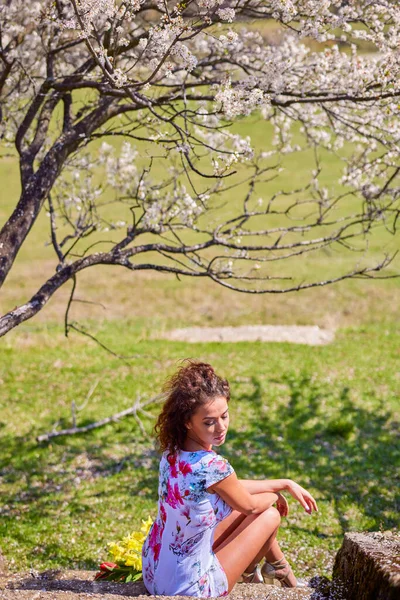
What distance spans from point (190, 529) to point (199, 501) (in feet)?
0.60

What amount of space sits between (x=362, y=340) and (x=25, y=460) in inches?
346

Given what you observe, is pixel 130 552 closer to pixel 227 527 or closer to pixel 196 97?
pixel 227 527

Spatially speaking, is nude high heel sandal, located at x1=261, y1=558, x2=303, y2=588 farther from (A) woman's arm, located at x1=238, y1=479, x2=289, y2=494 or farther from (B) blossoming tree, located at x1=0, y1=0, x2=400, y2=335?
(B) blossoming tree, located at x1=0, y1=0, x2=400, y2=335

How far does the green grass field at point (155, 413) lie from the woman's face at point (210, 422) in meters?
2.64

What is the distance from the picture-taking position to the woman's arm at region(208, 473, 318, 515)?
4051mm

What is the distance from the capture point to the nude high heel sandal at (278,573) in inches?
182

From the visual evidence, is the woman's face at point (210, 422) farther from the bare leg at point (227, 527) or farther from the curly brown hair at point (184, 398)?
the bare leg at point (227, 527)

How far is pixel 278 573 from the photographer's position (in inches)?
182

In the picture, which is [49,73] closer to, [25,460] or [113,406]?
[25,460]

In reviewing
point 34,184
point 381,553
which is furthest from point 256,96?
point 381,553

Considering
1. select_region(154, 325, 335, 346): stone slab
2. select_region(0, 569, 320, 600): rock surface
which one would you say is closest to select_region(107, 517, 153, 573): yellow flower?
select_region(0, 569, 320, 600): rock surface

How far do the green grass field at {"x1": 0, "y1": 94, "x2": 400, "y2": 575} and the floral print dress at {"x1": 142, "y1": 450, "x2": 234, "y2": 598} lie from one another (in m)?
2.35

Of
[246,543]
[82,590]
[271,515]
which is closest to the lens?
[246,543]

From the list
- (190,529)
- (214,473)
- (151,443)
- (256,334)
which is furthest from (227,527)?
(256,334)
